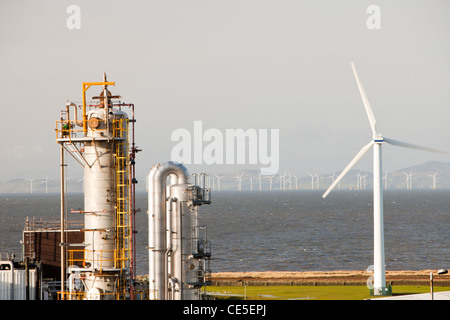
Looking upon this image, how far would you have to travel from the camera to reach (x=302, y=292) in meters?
73.6

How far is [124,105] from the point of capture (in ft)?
164

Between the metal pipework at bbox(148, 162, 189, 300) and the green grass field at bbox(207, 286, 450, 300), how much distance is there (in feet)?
62.2

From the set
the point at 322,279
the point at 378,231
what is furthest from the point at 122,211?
the point at 322,279

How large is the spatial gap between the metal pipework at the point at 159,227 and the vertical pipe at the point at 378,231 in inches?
1003

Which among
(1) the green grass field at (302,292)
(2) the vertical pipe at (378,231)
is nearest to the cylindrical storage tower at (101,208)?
(1) the green grass field at (302,292)

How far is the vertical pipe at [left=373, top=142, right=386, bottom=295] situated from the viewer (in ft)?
223

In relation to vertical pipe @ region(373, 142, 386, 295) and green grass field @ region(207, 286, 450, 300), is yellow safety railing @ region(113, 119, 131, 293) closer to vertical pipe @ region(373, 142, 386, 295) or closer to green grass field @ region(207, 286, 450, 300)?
green grass field @ region(207, 286, 450, 300)

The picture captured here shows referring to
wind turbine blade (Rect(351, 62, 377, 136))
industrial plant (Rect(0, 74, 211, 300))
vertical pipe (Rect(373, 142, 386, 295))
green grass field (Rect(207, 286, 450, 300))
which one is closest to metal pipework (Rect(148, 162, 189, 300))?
industrial plant (Rect(0, 74, 211, 300))

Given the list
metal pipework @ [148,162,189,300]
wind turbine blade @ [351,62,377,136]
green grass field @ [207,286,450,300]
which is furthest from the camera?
wind turbine blade @ [351,62,377,136]

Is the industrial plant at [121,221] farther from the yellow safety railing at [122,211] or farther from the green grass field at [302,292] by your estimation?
the green grass field at [302,292]

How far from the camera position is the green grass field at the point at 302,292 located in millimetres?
68000
